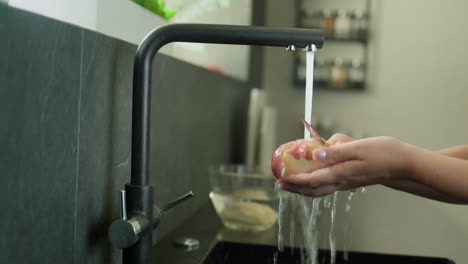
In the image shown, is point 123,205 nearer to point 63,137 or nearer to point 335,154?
point 63,137

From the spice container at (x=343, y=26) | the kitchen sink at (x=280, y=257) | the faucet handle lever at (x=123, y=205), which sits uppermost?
the spice container at (x=343, y=26)

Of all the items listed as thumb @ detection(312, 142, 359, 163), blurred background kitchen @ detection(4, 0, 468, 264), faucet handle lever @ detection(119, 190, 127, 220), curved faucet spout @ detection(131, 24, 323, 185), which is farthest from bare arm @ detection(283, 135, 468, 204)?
blurred background kitchen @ detection(4, 0, 468, 264)

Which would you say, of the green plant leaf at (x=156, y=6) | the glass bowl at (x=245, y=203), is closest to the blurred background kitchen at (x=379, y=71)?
the glass bowl at (x=245, y=203)

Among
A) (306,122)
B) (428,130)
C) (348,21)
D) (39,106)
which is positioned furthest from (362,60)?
(39,106)

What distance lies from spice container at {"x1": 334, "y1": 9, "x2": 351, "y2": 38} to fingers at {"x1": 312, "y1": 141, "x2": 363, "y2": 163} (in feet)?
10.3

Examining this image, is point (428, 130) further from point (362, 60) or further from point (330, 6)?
point (330, 6)

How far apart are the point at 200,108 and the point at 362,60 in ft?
8.08

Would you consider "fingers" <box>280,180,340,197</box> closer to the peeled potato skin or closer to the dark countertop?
the peeled potato skin

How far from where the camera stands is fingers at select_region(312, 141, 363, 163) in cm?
75

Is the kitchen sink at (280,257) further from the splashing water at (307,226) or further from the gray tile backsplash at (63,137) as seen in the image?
the gray tile backsplash at (63,137)

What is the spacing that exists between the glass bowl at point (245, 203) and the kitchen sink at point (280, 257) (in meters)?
0.13

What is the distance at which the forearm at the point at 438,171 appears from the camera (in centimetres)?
75

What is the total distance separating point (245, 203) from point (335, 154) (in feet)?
2.04

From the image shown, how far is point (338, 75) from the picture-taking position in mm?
3766
